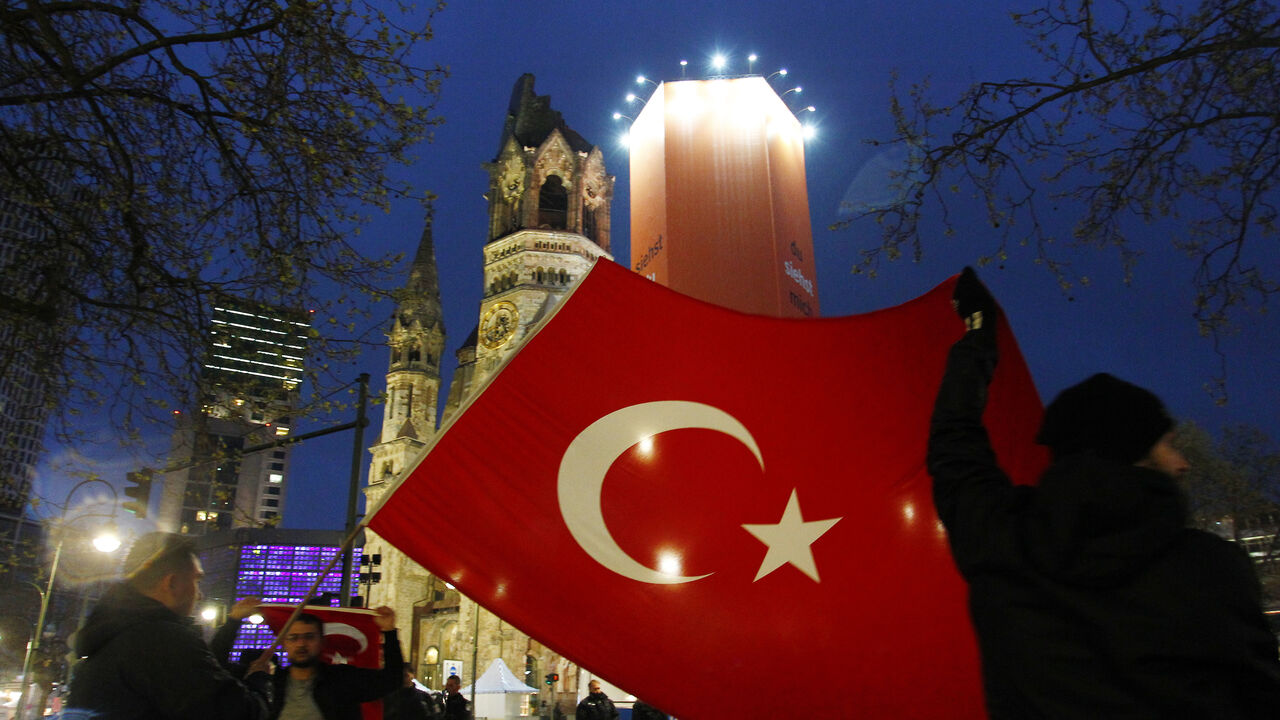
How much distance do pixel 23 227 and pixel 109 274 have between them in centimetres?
103

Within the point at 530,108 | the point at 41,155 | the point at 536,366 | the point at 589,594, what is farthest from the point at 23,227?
the point at 530,108

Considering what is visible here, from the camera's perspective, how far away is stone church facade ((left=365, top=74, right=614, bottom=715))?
55.7 metres

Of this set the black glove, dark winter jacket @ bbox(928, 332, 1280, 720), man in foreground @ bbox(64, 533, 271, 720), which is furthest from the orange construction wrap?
dark winter jacket @ bbox(928, 332, 1280, 720)

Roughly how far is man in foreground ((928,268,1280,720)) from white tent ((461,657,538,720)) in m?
27.7

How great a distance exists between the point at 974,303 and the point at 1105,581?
0.83 metres

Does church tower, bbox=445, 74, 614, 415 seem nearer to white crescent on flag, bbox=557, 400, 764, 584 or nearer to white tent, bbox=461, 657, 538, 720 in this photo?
white tent, bbox=461, 657, 538, 720

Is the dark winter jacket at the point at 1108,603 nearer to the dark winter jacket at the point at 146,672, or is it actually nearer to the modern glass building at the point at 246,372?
the dark winter jacket at the point at 146,672

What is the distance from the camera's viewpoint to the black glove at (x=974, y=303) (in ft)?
7.11

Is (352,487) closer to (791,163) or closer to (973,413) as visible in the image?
(973,413)

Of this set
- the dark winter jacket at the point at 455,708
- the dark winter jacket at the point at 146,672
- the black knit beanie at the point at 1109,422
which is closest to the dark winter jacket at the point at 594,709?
the dark winter jacket at the point at 455,708

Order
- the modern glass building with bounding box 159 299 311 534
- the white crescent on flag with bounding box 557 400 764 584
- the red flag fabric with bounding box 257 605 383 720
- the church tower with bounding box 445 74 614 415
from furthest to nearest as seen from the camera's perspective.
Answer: the church tower with bounding box 445 74 614 415 → the modern glass building with bounding box 159 299 311 534 → the red flag fabric with bounding box 257 605 383 720 → the white crescent on flag with bounding box 557 400 764 584

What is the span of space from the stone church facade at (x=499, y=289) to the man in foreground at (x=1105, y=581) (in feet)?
164

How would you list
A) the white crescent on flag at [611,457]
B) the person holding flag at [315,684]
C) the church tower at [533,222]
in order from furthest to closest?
the church tower at [533,222]
the person holding flag at [315,684]
the white crescent on flag at [611,457]

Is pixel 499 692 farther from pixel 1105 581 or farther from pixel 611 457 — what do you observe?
pixel 1105 581
